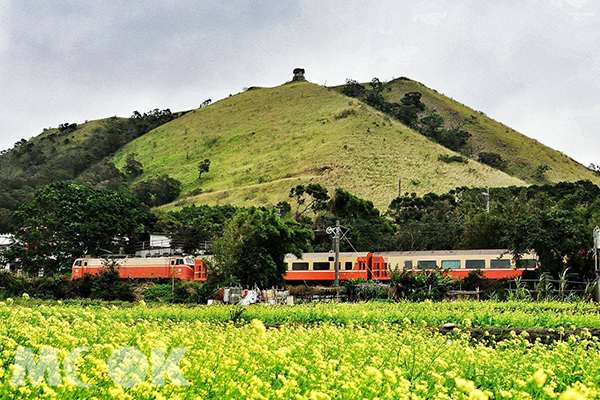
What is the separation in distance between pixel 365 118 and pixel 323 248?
143 feet

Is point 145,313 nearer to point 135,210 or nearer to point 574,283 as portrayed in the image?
point 574,283

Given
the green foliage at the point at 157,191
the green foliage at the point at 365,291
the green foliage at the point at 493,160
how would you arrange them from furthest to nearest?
1. the green foliage at the point at 493,160
2. the green foliage at the point at 157,191
3. the green foliage at the point at 365,291

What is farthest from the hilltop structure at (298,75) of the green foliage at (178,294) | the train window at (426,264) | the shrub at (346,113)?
the green foliage at (178,294)

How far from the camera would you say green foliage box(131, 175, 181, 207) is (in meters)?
67.4

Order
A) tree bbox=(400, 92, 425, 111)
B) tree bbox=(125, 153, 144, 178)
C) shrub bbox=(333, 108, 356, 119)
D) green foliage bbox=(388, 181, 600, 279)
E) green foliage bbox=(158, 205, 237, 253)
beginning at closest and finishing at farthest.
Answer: green foliage bbox=(388, 181, 600, 279) < green foliage bbox=(158, 205, 237, 253) < shrub bbox=(333, 108, 356, 119) < tree bbox=(125, 153, 144, 178) < tree bbox=(400, 92, 425, 111)

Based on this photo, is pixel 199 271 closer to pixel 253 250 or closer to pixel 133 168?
pixel 253 250

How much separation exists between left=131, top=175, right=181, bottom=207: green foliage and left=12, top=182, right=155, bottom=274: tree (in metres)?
28.5

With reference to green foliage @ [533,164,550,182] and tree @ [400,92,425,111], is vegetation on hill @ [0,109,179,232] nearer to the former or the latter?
tree @ [400,92,425,111]

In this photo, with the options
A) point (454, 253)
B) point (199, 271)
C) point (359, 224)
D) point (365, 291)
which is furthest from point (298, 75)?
point (365, 291)

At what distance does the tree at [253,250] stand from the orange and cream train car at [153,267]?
7.10 m

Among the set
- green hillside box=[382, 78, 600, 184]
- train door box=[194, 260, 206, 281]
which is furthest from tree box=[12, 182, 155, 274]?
green hillside box=[382, 78, 600, 184]

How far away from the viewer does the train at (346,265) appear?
86.5 ft

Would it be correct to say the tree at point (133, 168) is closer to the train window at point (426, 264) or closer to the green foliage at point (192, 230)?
the green foliage at point (192, 230)

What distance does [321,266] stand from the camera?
29328mm
